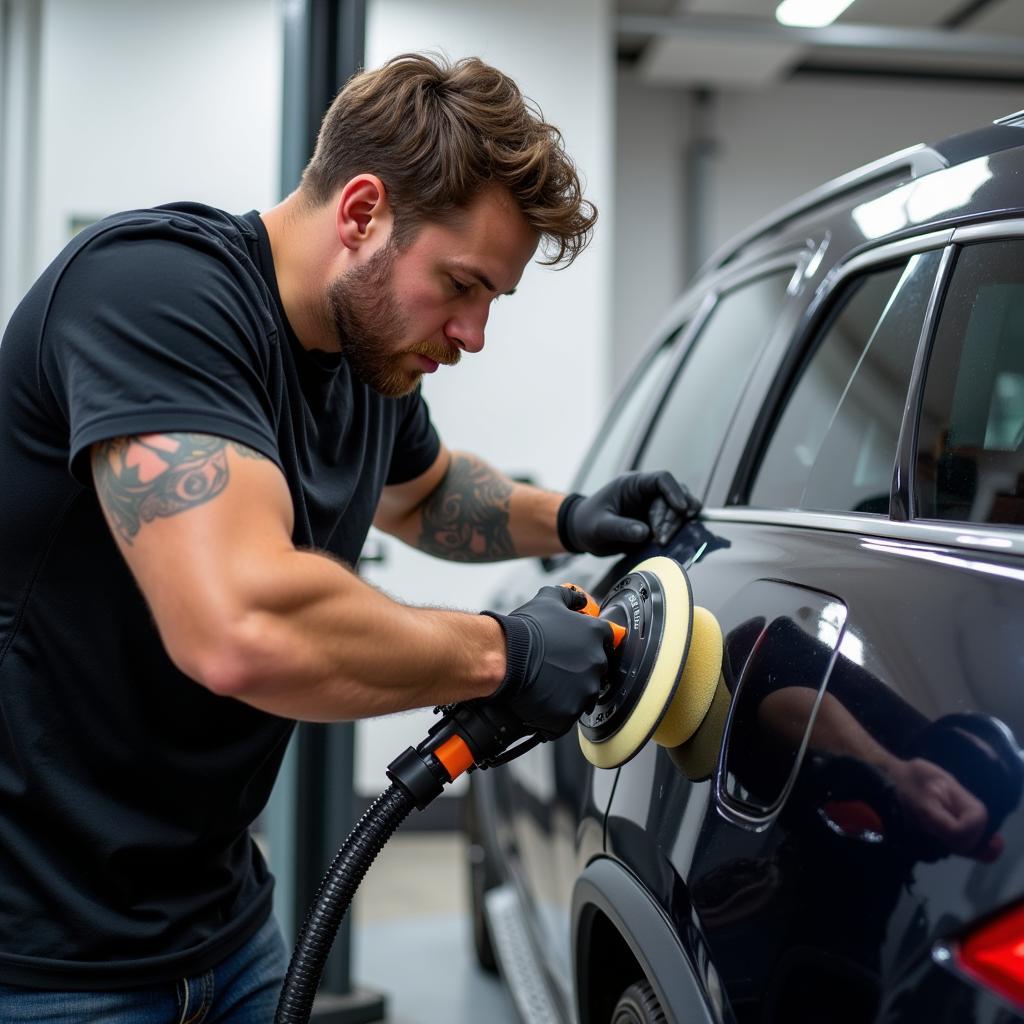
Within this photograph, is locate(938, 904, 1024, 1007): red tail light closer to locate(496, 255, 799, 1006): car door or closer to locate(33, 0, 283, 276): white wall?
locate(496, 255, 799, 1006): car door

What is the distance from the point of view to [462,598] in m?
5.39

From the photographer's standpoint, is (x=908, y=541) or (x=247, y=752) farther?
(x=247, y=752)

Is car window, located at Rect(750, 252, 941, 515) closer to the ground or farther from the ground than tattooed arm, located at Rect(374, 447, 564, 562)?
farther from the ground

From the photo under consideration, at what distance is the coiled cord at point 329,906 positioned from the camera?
1443 millimetres

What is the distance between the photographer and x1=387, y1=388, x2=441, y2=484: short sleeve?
209 cm

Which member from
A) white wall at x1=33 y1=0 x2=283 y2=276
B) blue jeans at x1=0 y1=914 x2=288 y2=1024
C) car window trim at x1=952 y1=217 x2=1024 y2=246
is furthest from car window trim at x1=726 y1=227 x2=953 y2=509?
white wall at x1=33 y1=0 x2=283 y2=276

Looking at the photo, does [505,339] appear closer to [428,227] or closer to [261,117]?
[261,117]

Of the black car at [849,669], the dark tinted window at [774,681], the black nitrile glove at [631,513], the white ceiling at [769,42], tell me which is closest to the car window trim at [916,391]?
the black car at [849,669]

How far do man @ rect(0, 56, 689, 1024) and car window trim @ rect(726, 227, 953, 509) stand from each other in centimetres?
39

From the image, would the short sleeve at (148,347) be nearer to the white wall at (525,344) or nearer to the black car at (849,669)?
the black car at (849,669)

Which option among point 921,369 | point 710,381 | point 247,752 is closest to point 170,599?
point 247,752

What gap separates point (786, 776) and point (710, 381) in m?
1.28

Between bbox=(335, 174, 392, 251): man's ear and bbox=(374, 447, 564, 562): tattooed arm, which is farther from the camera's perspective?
bbox=(374, 447, 564, 562): tattooed arm

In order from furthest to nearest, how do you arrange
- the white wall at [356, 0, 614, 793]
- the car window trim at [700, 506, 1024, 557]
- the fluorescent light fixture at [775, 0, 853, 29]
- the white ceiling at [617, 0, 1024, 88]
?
the white ceiling at [617, 0, 1024, 88] → the fluorescent light fixture at [775, 0, 853, 29] → the white wall at [356, 0, 614, 793] → the car window trim at [700, 506, 1024, 557]
